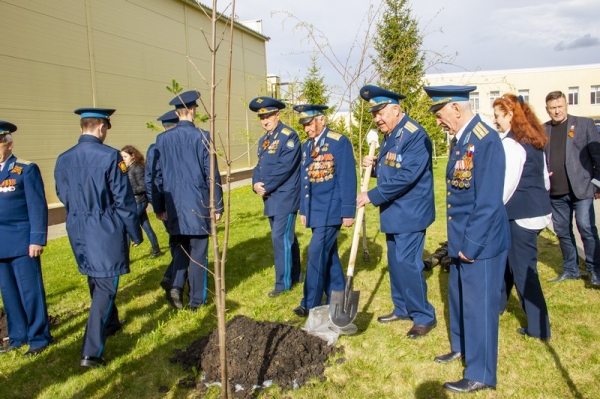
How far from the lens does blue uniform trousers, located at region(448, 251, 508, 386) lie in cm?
332

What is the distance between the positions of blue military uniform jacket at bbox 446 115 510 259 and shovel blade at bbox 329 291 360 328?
1.28m

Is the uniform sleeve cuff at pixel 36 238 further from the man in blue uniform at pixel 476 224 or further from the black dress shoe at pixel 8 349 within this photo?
the man in blue uniform at pixel 476 224

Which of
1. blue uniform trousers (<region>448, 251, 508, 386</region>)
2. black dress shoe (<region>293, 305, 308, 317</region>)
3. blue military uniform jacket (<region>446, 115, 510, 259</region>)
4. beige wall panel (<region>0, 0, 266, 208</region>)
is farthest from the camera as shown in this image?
beige wall panel (<region>0, 0, 266, 208</region>)

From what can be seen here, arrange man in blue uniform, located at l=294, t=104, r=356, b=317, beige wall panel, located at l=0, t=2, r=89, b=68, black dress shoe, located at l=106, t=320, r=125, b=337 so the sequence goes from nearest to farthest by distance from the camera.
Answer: black dress shoe, located at l=106, t=320, r=125, b=337, man in blue uniform, located at l=294, t=104, r=356, b=317, beige wall panel, located at l=0, t=2, r=89, b=68

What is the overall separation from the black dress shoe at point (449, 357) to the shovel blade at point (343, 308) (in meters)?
0.82

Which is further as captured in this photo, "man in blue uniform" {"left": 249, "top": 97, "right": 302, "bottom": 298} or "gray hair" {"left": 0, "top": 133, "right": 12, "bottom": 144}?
"man in blue uniform" {"left": 249, "top": 97, "right": 302, "bottom": 298}

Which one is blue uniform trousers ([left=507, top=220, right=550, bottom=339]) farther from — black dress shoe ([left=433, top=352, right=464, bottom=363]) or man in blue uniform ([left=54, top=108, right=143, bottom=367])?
man in blue uniform ([left=54, top=108, right=143, bottom=367])

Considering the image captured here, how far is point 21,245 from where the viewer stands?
438cm

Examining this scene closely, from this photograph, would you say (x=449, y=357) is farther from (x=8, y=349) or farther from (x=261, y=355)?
(x=8, y=349)

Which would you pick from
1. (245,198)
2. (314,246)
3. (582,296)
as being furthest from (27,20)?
(582,296)

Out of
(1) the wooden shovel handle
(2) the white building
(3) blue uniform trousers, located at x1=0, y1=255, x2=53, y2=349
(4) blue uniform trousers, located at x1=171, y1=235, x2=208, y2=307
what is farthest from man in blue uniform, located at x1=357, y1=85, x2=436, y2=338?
(2) the white building

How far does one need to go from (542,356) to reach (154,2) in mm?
16031

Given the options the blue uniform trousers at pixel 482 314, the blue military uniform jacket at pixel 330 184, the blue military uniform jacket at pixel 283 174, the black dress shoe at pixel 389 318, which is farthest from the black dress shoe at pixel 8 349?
the blue uniform trousers at pixel 482 314

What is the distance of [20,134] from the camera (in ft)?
36.1
